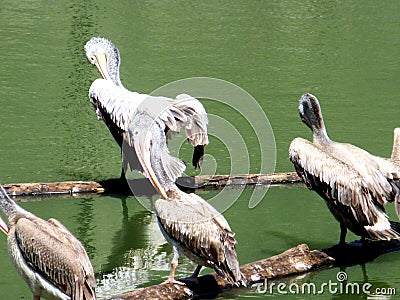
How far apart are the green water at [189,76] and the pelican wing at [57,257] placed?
73cm

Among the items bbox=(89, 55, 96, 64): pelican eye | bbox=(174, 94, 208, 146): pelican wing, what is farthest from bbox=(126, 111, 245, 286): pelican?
bbox=(89, 55, 96, 64): pelican eye

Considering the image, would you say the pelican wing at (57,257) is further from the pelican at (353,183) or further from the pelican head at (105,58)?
the pelican head at (105,58)

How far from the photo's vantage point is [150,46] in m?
13.8

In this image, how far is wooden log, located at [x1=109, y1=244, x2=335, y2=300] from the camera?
5.99 metres

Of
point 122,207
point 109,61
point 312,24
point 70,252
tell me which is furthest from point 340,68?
point 70,252

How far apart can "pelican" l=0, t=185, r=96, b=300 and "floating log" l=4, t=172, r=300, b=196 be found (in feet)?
7.78

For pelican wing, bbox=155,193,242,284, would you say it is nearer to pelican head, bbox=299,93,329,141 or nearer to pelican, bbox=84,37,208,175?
pelican head, bbox=299,93,329,141

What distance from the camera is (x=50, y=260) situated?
560 centimetres

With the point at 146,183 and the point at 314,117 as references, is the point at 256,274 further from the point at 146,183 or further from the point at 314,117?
the point at 146,183

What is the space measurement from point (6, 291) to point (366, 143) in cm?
485

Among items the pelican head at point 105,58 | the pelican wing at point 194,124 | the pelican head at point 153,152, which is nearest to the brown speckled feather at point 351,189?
the pelican head at point 153,152

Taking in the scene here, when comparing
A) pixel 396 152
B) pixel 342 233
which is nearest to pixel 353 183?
pixel 342 233

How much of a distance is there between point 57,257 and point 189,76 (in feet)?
22.9

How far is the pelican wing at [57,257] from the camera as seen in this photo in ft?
18.1
